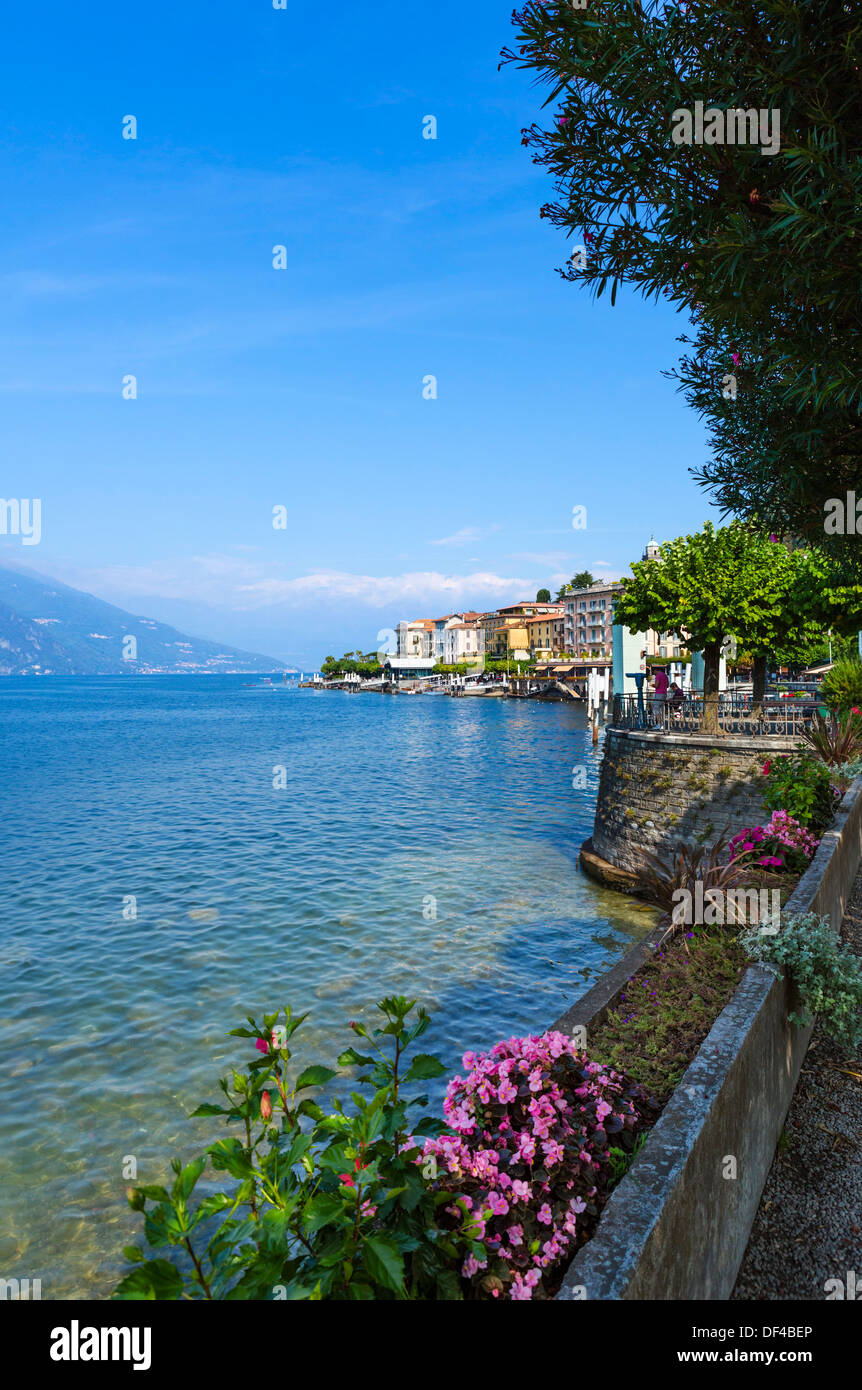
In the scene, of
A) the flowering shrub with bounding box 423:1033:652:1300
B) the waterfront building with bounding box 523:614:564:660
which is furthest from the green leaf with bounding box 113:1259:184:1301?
the waterfront building with bounding box 523:614:564:660

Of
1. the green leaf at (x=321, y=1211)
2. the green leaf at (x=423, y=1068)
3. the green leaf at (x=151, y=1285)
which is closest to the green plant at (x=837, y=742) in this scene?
the green leaf at (x=423, y=1068)

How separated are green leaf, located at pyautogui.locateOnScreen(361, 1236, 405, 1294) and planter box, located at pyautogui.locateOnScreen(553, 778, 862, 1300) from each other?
0.69 meters

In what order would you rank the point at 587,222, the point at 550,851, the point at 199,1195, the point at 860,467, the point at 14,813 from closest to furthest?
the point at 587,222 < the point at 860,467 < the point at 199,1195 < the point at 550,851 < the point at 14,813

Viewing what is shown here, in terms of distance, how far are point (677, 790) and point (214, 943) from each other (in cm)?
1244

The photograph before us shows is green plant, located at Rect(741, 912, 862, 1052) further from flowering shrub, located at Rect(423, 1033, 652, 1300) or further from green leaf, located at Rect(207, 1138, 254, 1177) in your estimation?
green leaf, located at Rect(207, 1138, 254, 1177)

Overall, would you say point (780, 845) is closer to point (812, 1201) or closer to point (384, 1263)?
point (812, 1201)

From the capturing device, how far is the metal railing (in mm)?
20578

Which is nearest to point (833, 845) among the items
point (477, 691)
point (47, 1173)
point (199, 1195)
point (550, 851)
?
point (199, 1195)

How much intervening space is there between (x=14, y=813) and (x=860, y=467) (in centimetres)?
3767

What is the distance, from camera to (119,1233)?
824cm

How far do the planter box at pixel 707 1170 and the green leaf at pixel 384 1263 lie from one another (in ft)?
2.28

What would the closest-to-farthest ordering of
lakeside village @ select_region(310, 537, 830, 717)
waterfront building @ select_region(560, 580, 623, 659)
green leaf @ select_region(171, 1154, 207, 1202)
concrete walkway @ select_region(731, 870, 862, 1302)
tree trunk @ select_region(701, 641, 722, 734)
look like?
green leaf @ select_region(171, 1154, 207, 1202), concrete walkway @ select_region(731, 870, 862, 1302), tree trunk @ select_region(701, 641, 722, 734), lakeside village @ select_region(310, 537, 830, 717), waterfront building @ select_region(560, 580, 623, 659)

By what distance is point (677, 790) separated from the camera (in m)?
20.7

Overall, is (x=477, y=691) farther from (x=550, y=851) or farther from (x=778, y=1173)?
(x=778, y=1173)
